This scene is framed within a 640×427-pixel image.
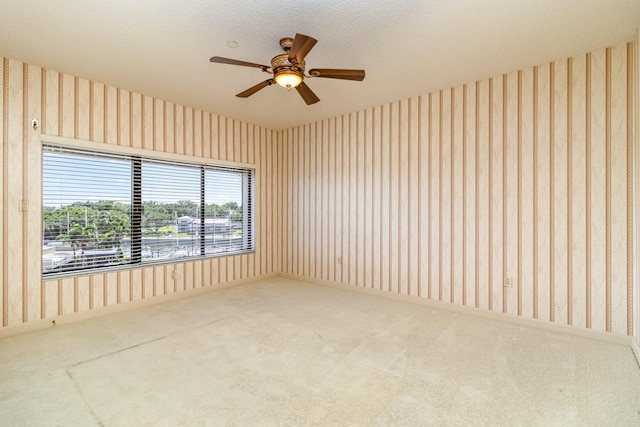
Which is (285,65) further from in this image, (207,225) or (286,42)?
(207,225)

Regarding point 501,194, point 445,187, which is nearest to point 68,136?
point 445,187

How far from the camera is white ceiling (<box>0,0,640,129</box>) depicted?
7.65 ft

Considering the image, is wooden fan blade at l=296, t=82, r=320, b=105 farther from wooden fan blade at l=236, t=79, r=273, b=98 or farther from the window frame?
the window frame

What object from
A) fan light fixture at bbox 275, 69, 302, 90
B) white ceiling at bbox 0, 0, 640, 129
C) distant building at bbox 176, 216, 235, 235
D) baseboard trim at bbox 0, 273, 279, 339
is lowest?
baseboard trim at bbox 0, 273, 279, 339

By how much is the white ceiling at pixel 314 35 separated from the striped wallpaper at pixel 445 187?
32cm

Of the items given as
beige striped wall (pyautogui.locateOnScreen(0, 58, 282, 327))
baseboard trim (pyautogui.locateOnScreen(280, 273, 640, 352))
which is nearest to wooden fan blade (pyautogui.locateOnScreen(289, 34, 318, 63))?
beige striped wall (pyautogui.locateOnScreen(0, 58, 282, 327))

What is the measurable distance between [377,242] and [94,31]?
4.06 metres

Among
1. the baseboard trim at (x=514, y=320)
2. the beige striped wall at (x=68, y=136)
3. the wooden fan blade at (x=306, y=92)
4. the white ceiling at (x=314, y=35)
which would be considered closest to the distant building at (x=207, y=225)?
the beige striped wall at (x=68, y=136)

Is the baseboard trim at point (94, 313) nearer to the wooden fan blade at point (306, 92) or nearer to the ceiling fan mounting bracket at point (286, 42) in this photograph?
the wooden fan blade at point (306, 92)

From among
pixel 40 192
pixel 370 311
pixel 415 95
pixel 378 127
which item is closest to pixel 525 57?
pixel 415 95

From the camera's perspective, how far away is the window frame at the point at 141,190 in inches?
139

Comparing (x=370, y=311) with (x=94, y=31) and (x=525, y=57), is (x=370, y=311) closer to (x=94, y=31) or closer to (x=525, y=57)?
(x=525, y=57)

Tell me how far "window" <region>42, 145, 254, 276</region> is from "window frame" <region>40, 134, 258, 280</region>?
2 cm

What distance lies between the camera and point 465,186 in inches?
151
